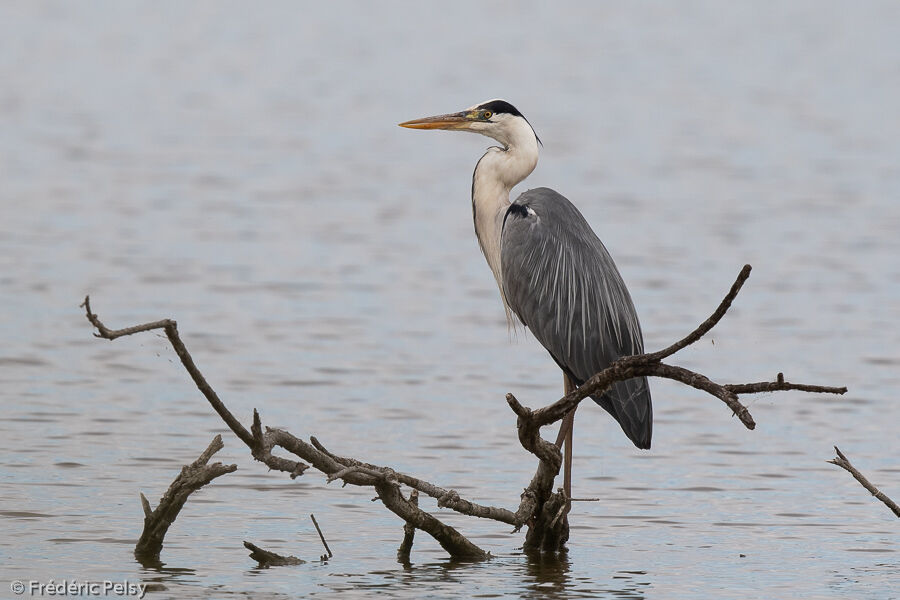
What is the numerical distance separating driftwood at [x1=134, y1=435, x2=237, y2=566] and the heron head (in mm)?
3121

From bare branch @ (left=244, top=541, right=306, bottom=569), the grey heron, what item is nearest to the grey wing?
the grey heron

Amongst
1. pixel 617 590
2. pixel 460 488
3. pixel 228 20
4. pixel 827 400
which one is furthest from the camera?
pixel 228 20

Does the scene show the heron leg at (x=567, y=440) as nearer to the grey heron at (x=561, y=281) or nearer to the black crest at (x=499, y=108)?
the grey heron at (x=561, y=281)

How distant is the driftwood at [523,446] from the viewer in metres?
6.40

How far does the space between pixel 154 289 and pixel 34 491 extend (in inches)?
274

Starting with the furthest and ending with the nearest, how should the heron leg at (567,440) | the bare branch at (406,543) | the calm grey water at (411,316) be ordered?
the heron leg at (567,440) < the calm grey water at (411,316) < the bare branch at (406,543)

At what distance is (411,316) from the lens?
51.3 feet

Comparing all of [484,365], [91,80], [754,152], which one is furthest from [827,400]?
[91,80]

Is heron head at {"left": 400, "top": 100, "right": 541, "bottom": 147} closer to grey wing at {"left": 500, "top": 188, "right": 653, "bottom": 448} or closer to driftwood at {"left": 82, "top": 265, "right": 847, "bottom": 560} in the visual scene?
grey wing at {"left": 500, "top": 188, "right": 653, "bottom": 448}

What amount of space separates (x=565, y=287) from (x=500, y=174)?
3.26 feet

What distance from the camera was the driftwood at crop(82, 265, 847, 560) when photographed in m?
6.40

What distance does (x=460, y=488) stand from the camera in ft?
32.6

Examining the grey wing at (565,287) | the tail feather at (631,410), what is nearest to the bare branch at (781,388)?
the tail feather at (631,410)

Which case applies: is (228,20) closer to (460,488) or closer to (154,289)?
(154,289)
